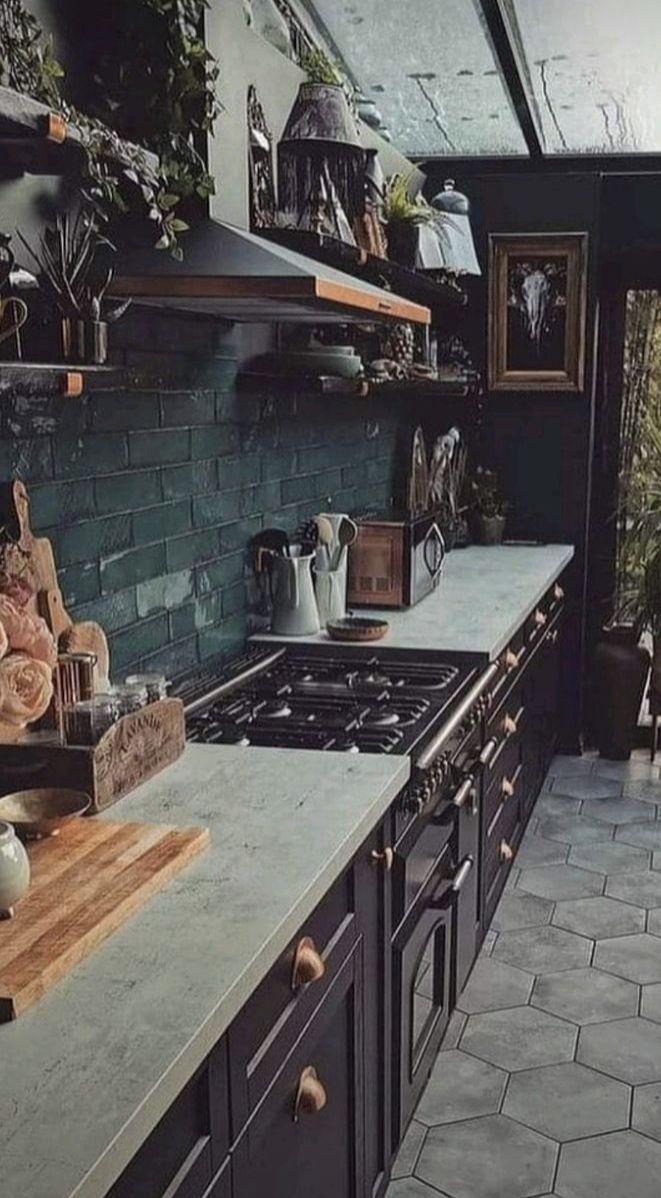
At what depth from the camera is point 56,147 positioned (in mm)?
1745

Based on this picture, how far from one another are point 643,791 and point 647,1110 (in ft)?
7.44

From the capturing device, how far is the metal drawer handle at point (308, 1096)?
5.62 ft

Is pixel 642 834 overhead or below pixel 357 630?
below

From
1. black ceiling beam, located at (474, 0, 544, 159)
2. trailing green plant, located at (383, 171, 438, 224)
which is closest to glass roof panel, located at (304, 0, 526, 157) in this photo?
black ceiling beam, located at (474, 0, 544, 159)

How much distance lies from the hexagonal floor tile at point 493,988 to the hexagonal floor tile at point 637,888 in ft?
2.11

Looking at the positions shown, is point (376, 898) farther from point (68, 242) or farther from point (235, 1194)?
point (68, 242)

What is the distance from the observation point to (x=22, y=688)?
68.4 inches

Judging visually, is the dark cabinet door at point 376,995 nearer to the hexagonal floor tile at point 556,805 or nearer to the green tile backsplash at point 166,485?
the green tile backsplash at point 166,485

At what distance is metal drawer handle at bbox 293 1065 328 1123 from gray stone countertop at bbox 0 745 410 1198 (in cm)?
29

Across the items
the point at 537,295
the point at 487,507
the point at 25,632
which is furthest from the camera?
the point at 487,507

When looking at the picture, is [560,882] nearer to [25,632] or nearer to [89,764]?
[89,764]

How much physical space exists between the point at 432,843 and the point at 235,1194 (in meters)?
1.17

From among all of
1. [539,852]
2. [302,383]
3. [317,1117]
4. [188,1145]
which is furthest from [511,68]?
[188,1145]

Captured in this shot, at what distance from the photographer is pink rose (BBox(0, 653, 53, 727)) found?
171 centimetres
